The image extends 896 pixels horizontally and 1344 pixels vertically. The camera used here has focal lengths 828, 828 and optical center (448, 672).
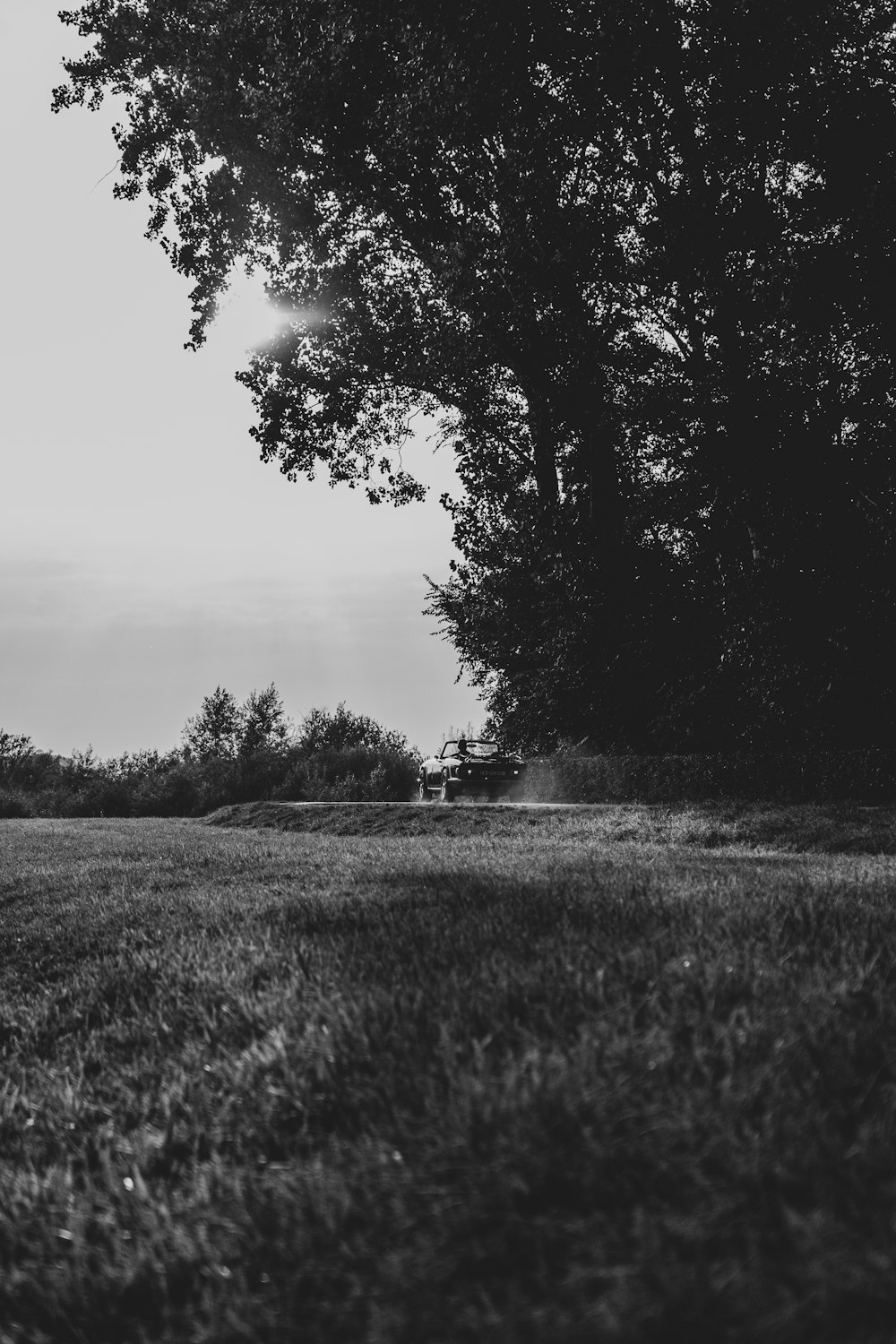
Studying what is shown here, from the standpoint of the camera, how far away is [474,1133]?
2031mm

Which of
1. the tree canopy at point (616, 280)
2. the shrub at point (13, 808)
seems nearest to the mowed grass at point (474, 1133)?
the tree canopy at point (616, 280)

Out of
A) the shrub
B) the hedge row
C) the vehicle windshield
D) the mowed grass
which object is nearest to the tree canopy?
the hedge row

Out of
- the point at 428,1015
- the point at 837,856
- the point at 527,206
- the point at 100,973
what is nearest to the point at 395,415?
the point at 527,206

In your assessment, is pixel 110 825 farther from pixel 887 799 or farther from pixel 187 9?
pixel 187 9

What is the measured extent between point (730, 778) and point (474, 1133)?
14896 mm

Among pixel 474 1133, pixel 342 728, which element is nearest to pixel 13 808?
pixel 342 728

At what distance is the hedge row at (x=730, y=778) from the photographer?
48.0ft

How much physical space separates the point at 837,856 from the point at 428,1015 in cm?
782

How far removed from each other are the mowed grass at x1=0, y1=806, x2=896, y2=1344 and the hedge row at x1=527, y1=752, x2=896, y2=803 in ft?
37.6

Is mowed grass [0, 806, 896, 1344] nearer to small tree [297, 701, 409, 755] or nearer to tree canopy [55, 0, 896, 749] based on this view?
tree canopy [55, 0, 896, 749]

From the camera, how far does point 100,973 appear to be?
458 centimetres

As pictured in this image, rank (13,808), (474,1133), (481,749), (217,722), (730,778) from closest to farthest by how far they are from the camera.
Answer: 1. (474,1133)
2. (730,778)
3. (481,749)
4. (13,808)
5. (217,722)

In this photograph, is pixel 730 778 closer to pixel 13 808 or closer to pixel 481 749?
pixel 481 749

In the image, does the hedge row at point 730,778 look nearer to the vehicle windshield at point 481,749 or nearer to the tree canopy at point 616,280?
the tree canopy at point 616,280
